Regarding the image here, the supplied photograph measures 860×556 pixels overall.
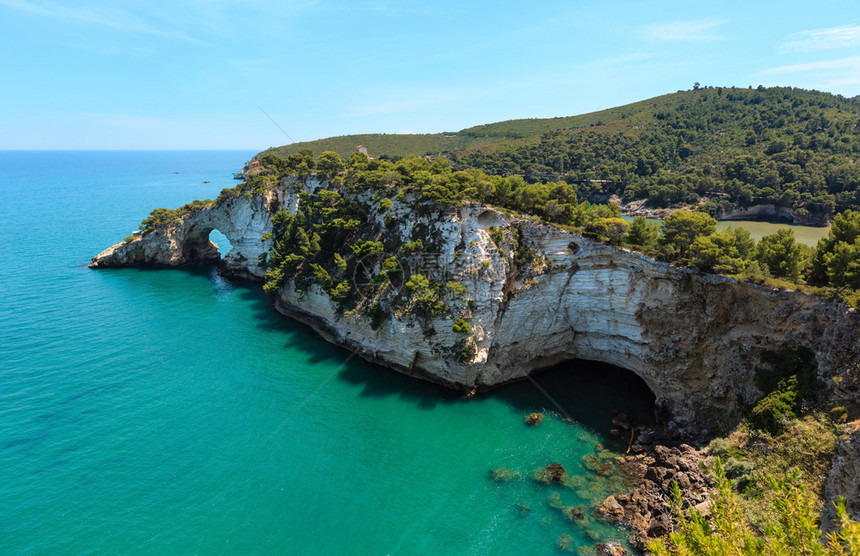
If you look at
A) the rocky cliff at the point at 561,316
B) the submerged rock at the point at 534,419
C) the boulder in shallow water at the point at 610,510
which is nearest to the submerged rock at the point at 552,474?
the boulder in shallow water at the point at 610,510

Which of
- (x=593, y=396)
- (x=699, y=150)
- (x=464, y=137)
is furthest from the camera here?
(x=464, y=137)

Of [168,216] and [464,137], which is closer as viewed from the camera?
[168,216]

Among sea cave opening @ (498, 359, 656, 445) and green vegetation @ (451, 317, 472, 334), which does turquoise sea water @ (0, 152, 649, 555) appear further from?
green vegetation @ (451, 317, 472, 334)

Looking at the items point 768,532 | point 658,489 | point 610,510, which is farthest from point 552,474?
point 768,532

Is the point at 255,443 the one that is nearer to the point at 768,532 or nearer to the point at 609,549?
the point at 609,549

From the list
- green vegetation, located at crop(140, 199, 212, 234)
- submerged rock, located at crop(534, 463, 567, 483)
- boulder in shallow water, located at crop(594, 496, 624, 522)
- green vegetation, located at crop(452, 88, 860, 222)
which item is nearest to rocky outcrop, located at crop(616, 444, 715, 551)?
boulder in shallow water, located at crop(594, 496, 624, 522)

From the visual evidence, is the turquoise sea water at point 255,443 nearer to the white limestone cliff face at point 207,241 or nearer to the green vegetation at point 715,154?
the white limestone cliff face at point 207,241
